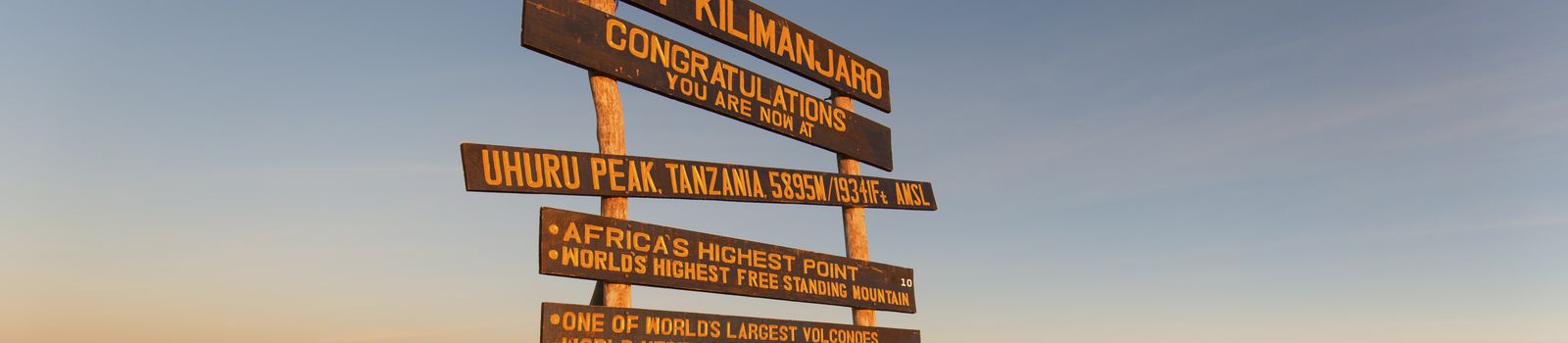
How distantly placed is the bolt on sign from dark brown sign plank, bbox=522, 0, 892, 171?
3.72ft

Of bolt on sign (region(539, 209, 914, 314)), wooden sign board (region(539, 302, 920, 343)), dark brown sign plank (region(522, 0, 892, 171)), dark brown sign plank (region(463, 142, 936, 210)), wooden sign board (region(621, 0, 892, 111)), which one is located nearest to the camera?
dark brown sign plank (region(463, 142, 936, 210))

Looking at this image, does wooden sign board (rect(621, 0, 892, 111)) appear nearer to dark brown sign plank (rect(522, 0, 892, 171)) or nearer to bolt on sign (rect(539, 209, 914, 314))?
dark brown sign plank (rect(522, 0, 892, 171))

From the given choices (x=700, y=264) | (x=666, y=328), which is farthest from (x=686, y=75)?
Result: (x=666, y=328)

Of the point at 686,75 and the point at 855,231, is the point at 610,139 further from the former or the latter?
the point at 855,231

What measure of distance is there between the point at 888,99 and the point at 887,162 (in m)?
0.79

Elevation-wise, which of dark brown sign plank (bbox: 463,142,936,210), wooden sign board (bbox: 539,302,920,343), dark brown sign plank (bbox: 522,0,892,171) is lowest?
wooden sign board (bbox: 539,302,920,343)

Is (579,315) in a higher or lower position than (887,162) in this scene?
lower

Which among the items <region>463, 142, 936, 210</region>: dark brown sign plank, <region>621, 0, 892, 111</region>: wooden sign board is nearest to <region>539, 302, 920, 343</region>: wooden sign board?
<region>463, 142, 936, 210</region>: dark brown sign plank

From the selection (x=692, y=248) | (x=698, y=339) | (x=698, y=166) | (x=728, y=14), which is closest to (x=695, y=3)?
(x=728, y=14)

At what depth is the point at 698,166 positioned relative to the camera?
1008cm

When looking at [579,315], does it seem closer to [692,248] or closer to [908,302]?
[692,248]

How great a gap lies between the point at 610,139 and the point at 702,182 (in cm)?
99

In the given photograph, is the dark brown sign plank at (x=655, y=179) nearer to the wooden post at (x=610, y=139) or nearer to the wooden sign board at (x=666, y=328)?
the wooden post at (x=610, y=139)

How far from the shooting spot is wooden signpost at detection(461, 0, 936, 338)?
29.3 feet
